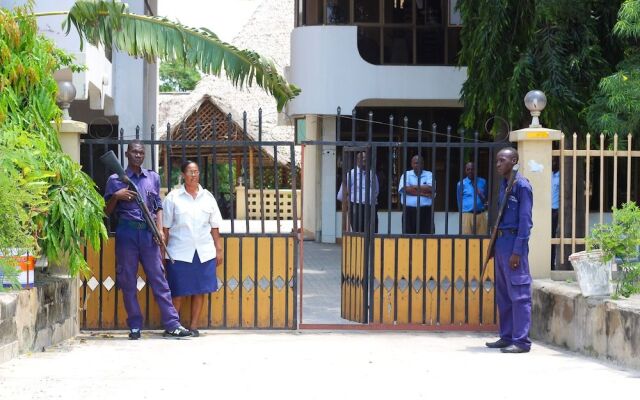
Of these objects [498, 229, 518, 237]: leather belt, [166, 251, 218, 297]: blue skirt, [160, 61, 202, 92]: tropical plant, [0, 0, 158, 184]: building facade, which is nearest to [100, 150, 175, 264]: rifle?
[166, 251, 218, 297]: blue skirt

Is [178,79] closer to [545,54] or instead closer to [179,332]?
[545,54]

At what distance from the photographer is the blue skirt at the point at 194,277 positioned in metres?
11.5

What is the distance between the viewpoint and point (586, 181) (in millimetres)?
11789

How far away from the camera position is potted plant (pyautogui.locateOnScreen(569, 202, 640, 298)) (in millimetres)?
10406

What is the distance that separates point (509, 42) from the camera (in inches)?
725

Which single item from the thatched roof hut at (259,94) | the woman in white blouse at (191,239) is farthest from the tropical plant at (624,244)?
the thatched roof hut at (259,94)

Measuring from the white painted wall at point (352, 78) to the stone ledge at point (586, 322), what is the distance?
12376 mm

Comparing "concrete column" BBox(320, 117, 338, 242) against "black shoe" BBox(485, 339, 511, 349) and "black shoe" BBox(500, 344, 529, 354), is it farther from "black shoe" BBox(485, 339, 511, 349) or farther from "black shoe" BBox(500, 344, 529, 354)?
"black shoe" BBox(500, 344, 529, 354)

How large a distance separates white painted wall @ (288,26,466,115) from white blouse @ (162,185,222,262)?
12358mm

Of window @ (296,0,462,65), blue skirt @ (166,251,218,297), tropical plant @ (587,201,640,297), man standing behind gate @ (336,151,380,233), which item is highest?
window @ (296,0,462,65)

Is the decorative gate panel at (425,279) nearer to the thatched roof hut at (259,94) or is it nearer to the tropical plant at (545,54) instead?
the tropical plant at (545,54)

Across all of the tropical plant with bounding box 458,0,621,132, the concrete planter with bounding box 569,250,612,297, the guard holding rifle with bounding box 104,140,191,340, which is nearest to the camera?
the concrete planter with bounding box 569,250,612,297

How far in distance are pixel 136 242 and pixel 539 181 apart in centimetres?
409

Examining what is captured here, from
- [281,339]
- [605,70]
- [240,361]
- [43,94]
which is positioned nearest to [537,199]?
[281,339]
